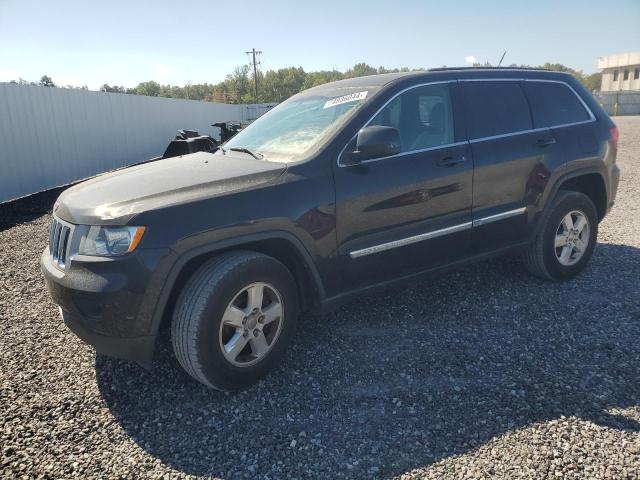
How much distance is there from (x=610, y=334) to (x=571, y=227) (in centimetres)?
124

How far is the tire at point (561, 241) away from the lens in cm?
428

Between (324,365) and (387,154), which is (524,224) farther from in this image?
(324,365)

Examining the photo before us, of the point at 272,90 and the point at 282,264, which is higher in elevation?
the point at 272,90

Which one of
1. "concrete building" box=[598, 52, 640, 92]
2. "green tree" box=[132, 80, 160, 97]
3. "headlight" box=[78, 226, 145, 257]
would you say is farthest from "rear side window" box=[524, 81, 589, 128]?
"green tree" box=[132, 80, 160, 97]

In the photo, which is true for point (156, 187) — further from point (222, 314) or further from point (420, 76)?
point (420, 76)

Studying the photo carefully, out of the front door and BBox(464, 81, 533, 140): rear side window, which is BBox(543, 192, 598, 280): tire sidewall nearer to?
BBox(464, 81, 533, 140): rear side window

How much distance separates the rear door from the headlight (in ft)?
8.21

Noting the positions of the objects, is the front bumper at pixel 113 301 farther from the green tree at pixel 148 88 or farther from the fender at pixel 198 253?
the green tree at pixel 148 88

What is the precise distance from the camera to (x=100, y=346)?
2.70 metres

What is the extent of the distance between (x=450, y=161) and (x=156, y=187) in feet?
6.89

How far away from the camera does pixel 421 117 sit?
3.67 m

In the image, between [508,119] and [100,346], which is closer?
[100,346]

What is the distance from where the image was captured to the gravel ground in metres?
2.36

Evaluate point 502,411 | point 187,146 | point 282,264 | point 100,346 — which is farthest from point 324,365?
point 187,146
